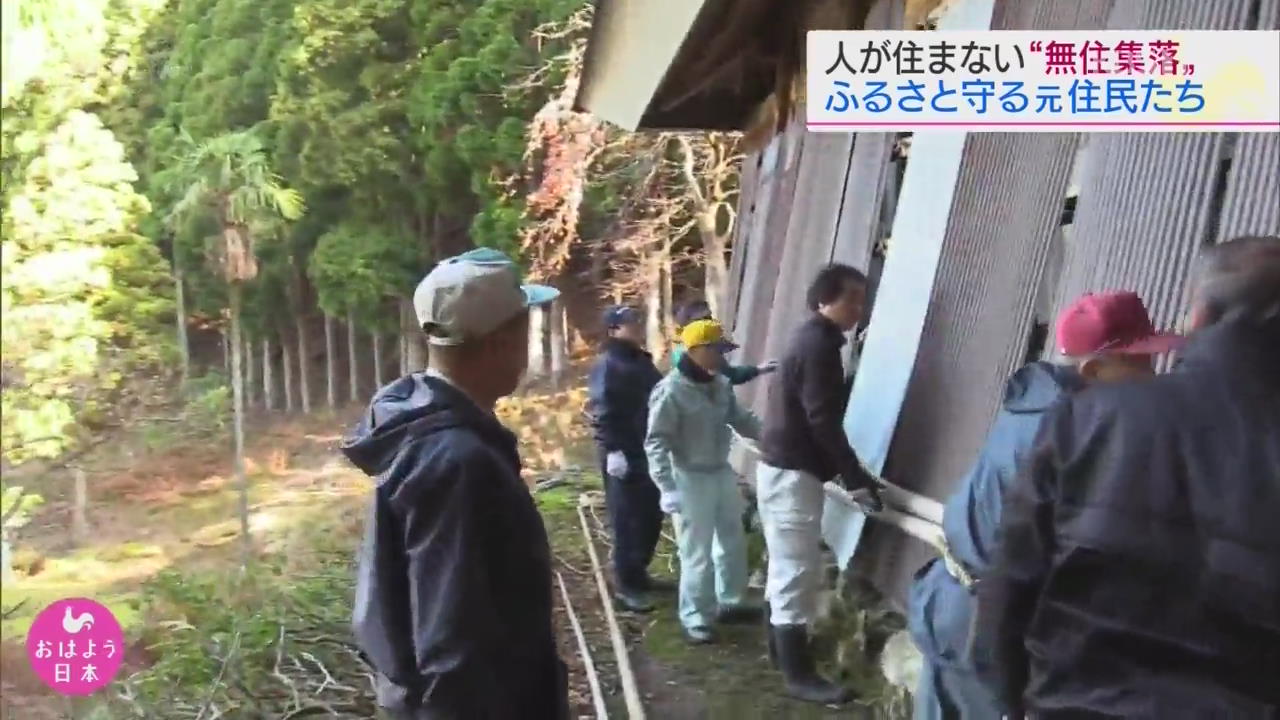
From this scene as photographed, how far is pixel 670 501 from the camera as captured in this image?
237 cm

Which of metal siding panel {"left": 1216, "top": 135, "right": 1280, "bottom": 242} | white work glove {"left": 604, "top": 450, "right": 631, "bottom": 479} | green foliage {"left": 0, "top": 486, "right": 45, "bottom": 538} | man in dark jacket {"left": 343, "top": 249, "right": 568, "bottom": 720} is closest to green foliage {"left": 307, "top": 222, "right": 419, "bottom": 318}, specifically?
green foliage {"left": 0, "top": 486, "right": 45, "bottom": 538}

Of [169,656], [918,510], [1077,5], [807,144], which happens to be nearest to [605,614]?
[918,510]

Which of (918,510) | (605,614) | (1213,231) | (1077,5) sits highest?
(1077,5)

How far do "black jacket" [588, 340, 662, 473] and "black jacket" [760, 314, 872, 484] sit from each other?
287mm

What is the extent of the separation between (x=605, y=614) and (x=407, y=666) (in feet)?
4.44

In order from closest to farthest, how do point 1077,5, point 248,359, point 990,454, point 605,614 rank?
point 990,454
point 1077,5
point 248,359
point 605,614

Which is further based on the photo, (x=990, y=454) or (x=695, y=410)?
(x=695, y=410)

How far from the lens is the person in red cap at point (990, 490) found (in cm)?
119

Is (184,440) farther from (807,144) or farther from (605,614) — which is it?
(807,144)

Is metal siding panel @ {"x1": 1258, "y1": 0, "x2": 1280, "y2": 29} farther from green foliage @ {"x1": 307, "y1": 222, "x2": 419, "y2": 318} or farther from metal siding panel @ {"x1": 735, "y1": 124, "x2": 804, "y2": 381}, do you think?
green foliage @ {"x1": 307, "y1": 222, "x2": 419, "y2": 318}

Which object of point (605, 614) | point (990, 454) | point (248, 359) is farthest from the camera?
point (605, 614)

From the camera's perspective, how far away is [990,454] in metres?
1.28

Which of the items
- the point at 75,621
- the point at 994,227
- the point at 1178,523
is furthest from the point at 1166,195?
the point at 75,621
